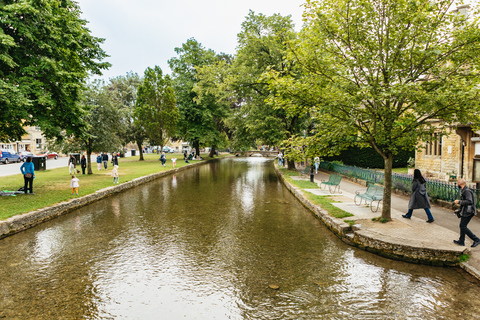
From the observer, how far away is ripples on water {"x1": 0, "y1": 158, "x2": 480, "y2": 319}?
15.4 feet

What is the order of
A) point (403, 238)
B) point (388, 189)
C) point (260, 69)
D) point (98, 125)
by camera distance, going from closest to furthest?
point (403, 238) → point (388, 189) → point (98, 125) → point (260, 69)

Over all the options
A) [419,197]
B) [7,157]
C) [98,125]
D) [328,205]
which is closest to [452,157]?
[419,197]

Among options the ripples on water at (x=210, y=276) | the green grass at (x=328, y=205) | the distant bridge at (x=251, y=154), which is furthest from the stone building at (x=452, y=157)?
the distant bridge at (x=251, y=154)

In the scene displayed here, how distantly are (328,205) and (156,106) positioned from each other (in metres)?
31.5

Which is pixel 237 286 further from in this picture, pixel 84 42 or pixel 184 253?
pixel 84 42

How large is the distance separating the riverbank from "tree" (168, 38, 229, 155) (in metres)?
33.6

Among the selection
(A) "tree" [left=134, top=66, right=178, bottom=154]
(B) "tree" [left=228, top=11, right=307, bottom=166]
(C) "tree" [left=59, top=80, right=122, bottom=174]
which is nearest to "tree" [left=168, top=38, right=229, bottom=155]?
(A) "tree" [left=134, top=66, right=178, bottom=154]

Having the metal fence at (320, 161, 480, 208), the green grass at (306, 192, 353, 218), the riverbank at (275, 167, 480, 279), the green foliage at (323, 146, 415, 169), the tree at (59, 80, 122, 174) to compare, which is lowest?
the riverbank at (275, 167, 480, 279)

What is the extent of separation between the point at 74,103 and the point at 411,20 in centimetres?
1319

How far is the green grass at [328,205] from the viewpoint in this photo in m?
9.76

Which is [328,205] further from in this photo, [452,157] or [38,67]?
[38,67]

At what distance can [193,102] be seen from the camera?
4228 cm

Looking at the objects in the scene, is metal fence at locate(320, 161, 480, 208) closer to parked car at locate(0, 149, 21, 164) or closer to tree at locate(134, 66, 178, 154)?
tree at locate(134, 66, 178, 154)

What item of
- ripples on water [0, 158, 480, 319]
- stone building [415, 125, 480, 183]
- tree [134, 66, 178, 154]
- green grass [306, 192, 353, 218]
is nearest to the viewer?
ripples on water [0, 158, 480, 319]
